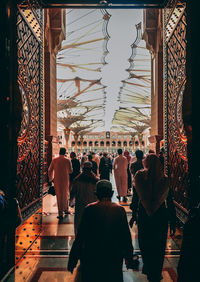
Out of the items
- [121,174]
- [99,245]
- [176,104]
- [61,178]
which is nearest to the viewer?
[99,245]

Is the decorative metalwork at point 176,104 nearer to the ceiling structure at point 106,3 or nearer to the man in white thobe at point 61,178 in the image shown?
the ceiling structure at point 106,3

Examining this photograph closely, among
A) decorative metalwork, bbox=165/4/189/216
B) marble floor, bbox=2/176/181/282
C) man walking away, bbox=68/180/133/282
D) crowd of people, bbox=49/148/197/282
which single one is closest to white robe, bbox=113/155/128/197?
crowd of people, bbox=49/148/197/282

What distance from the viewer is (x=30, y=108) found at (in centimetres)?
392

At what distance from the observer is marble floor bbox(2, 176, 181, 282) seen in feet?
9.57

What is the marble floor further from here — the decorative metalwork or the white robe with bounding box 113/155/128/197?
the white robe with bounding box 113/155/128/197

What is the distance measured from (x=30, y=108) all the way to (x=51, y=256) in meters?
2.13

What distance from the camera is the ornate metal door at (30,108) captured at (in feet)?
11.9

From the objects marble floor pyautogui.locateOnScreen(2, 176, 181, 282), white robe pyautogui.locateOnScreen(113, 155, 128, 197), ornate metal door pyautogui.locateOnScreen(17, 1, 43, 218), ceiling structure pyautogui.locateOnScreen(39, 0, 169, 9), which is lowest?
marble floor pyautogui.locateOnScreen(2, 176, 181, 282)

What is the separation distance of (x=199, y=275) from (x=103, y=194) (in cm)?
83

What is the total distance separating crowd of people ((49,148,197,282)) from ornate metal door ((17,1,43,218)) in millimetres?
844

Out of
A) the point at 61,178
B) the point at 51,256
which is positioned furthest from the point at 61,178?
the point at 51,256

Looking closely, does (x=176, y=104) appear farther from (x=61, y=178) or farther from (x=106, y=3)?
(x=61, y=178)

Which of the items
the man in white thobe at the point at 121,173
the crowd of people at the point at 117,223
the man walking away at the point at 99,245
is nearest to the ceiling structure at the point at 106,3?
the crowd of people at the point at 117,223

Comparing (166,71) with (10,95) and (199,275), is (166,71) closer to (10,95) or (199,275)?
(10,95)
